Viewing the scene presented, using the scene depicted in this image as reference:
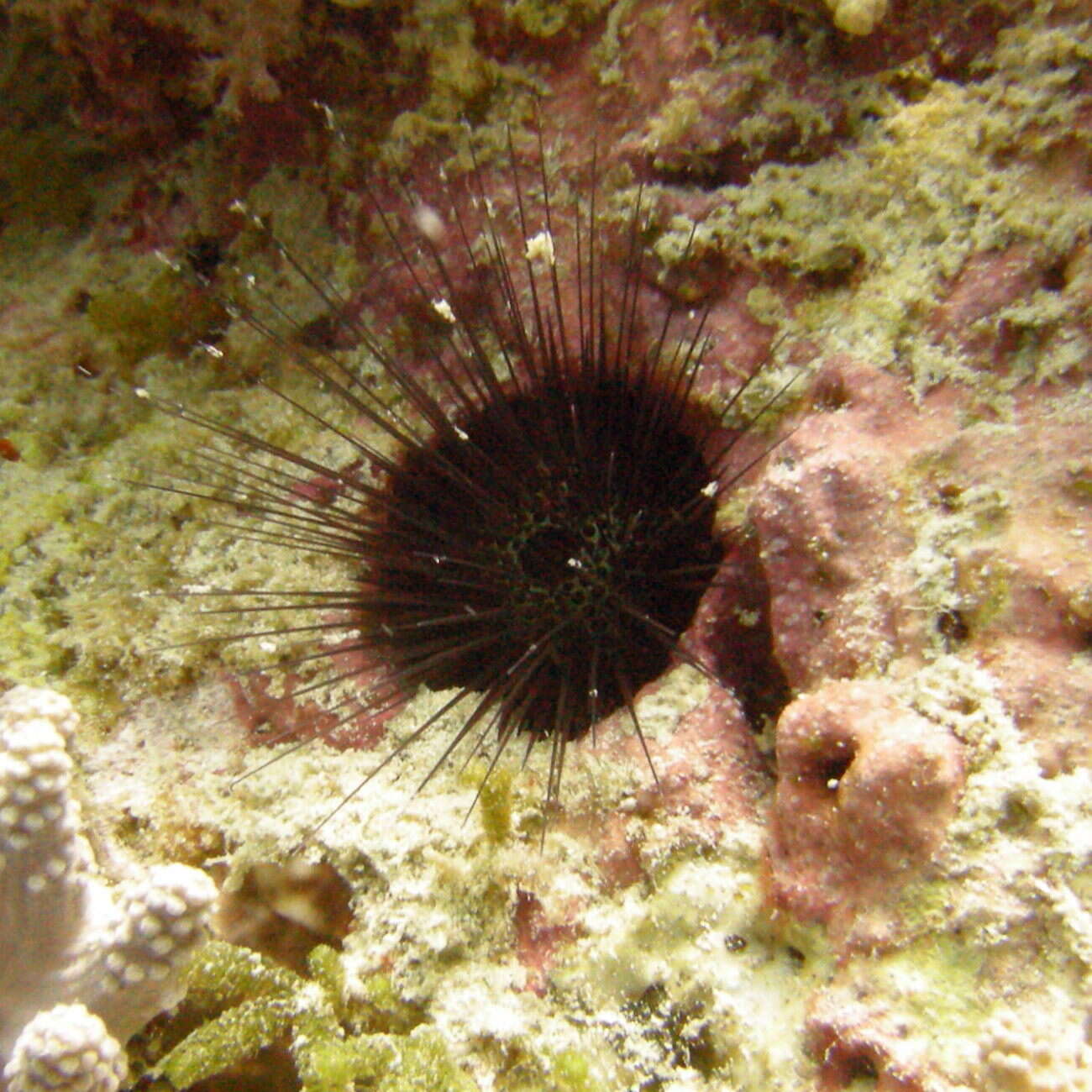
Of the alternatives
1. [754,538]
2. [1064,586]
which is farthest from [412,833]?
[1064,586]

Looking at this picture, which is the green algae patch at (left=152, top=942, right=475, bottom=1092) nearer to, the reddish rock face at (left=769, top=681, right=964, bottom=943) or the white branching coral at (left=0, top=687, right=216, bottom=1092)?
the white branching coral at (left=0, top=687, right=216, bottom=1092)

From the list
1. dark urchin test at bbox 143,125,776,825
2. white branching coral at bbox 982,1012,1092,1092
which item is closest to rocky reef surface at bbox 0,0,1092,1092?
white branching coral at bbox 982,1012,1092,1092

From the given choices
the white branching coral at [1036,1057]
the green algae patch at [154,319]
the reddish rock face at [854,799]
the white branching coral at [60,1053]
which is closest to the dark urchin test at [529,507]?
the reddish rock face at [854,799]

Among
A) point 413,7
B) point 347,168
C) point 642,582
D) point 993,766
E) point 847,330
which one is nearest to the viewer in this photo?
point 993,766

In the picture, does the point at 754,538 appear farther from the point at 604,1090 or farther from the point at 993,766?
the point at 604,1090

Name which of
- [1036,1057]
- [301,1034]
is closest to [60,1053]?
[301,1034]

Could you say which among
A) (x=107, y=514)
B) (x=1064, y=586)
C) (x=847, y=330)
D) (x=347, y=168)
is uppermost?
(x=347, y=168)

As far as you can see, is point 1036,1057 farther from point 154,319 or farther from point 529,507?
point 154,319
